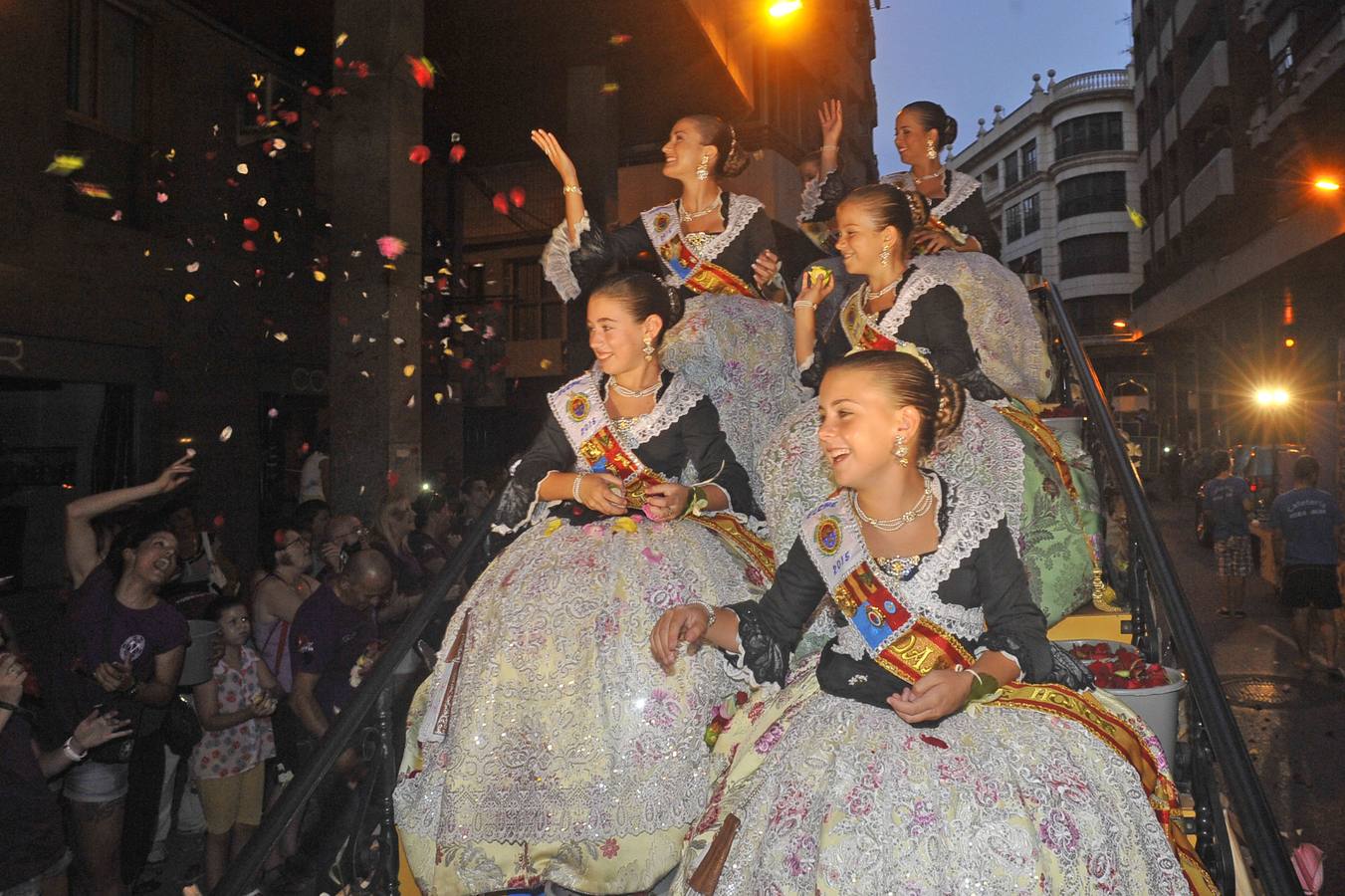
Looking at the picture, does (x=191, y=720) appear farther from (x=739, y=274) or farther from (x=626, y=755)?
(x=739, y=274)

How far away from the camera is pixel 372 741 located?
3582mm

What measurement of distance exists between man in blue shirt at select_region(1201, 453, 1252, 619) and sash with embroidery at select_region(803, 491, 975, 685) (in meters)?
11.6

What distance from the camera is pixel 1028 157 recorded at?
57594 mm

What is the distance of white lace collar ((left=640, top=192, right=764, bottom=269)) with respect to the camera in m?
4.68

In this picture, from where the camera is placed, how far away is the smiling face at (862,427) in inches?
101

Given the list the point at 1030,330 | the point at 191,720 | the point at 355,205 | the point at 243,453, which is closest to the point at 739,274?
the point at 1030,330

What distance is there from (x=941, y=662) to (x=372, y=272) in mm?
7337

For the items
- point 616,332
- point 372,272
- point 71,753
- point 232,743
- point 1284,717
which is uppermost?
point 372,272

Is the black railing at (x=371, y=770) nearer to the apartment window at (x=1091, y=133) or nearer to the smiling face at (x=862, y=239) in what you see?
the smiling face at (x=862, y=239)

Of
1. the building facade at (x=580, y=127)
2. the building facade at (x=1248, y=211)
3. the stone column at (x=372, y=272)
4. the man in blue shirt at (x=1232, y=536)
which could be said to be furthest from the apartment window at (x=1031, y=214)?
the stone column at (x=372, y=272)

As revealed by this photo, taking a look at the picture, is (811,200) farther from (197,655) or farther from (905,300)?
(197,655)

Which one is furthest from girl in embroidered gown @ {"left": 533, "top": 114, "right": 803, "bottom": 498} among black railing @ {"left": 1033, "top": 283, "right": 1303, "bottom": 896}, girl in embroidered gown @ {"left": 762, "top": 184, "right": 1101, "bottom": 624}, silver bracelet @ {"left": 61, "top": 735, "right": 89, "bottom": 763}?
silver bracelet @ {"left": 61, "top": 735, "right": 89, "bottom": 763}

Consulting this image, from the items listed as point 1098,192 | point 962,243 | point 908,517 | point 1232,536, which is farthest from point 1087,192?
point 908,517

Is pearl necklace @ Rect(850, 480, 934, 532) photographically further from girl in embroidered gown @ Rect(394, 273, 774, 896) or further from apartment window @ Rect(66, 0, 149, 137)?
apartment window @ Rect(66, 0, 149, 137)
